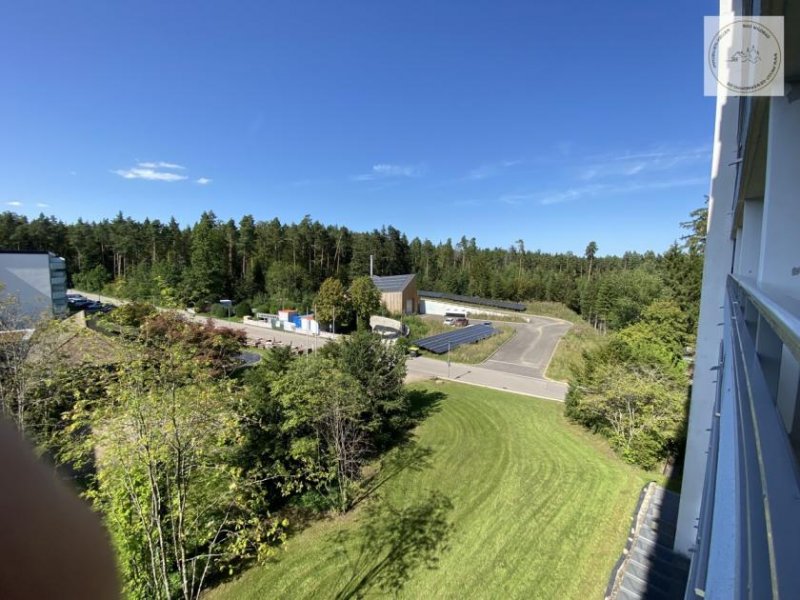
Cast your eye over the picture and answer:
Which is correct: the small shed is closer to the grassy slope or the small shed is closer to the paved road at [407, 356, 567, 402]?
the paved road at [407, 356, 567, 402]

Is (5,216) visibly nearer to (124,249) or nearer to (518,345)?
(124,249)

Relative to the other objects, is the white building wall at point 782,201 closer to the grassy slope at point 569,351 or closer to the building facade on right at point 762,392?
the building facade on right at point 762,392

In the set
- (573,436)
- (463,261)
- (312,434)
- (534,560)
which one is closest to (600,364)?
(573,436)

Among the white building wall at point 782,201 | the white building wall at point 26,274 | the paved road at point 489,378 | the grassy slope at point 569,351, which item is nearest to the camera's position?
the white building wall at point 782,201

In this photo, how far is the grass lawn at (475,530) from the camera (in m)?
6.96

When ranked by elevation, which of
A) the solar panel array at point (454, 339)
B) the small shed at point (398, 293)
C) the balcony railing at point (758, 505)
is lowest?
the solar panel array at point (454, 339)

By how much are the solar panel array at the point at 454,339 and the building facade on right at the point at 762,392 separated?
69.0 ft

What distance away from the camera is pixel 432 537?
321 inches

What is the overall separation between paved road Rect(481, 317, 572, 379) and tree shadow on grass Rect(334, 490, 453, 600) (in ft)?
45.9

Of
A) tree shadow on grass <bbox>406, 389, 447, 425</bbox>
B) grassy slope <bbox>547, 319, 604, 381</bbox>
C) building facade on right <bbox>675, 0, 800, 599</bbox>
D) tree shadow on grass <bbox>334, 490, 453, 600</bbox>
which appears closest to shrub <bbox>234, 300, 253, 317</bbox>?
tree shadow on grass <bbox>406, 389, 447, 425</bbox>

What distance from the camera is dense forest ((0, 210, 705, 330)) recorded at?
4091 cm

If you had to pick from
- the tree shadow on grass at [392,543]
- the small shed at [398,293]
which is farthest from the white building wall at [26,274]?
the tree shadow on grass at [392,543]

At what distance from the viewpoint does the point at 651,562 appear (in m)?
7.36

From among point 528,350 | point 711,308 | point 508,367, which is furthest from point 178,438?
point 528,350
